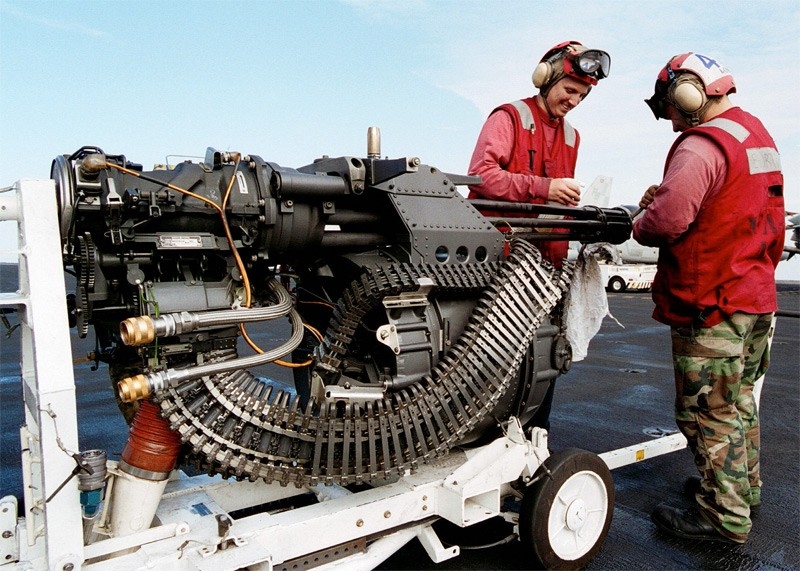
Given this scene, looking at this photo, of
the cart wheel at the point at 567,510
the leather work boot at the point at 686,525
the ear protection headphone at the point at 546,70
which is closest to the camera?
the cart wheel at the point at 567,510

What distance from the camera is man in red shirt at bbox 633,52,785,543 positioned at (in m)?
3.84

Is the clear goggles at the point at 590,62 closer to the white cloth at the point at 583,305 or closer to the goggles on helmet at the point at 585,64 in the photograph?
the goggles on helmet at the point at 585,64

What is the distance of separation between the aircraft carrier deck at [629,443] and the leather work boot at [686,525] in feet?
0.17

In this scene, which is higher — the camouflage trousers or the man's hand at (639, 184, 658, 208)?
the man's hand at (639, 184, 658, 208)

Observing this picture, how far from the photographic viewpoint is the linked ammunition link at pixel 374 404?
2.78 metres

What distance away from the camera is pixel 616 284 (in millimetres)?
26344

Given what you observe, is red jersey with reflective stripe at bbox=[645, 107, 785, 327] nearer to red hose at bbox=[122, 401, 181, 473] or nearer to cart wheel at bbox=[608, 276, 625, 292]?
red hose at bbox=[122, 401, 181, 473]

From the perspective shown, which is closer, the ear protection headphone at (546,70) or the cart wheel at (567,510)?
the cart wheel at (567,510)

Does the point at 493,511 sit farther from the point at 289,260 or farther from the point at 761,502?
the point at 761,502

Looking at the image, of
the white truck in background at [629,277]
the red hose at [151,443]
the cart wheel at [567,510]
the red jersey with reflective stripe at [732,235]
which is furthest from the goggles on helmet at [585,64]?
the white truck in background at [629,277]

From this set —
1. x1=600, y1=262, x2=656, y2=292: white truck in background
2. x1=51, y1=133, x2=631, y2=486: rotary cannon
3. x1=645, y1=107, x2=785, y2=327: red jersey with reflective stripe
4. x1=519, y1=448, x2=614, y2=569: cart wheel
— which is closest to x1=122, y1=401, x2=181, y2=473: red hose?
x1=51, y1=133, x2=631, y2=486: rotary cannon

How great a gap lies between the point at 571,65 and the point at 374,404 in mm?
2677

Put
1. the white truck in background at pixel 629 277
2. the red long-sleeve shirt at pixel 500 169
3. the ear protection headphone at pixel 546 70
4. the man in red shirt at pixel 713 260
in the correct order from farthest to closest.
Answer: the white truck in background at pixel 629 277, the ear protection headphone at pixel 546 70, the red long-sleeve shirt at pixel 500 169, the man in red shirt at pixel 713 260

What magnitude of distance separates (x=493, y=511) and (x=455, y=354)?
85 cm
